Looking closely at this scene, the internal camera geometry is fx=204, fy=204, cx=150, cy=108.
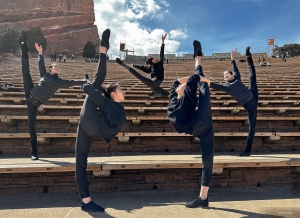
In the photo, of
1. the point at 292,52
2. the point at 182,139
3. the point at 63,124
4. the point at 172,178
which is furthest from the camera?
the point at 292,52

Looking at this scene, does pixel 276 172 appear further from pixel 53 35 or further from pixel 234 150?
pixel 53 35

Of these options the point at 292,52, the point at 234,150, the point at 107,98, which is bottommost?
the point at 234,150

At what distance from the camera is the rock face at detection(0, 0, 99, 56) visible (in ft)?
224

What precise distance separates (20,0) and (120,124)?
295ft

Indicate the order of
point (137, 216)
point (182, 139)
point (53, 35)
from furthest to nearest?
point (53, 35), point (182, 139), point (137, 216)

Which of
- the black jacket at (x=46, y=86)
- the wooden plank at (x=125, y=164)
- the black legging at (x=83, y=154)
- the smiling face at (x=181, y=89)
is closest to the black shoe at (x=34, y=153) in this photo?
the wooden plank at (x=125, y=164)

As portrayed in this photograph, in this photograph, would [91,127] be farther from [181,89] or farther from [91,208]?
[181,89]

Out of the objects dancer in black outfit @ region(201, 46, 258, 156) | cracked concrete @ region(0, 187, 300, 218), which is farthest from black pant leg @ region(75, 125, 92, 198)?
dancer in black outfit @ region(201, 46, 258, 156)

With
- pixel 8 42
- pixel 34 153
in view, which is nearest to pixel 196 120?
pixel 34 153

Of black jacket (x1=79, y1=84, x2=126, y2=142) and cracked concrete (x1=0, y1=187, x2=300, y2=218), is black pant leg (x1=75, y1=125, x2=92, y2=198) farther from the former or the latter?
cracked concrete (x1=0, y1=187, x2=300, y2=218)

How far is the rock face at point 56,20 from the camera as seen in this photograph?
2689 inches

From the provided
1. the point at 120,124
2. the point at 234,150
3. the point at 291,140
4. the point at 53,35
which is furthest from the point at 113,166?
the point at 53,35

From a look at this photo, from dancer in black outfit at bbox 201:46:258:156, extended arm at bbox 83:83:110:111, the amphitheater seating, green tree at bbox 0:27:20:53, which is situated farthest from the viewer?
green tree at bbox 0:27:20:53

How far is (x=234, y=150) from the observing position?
3.83 meters
